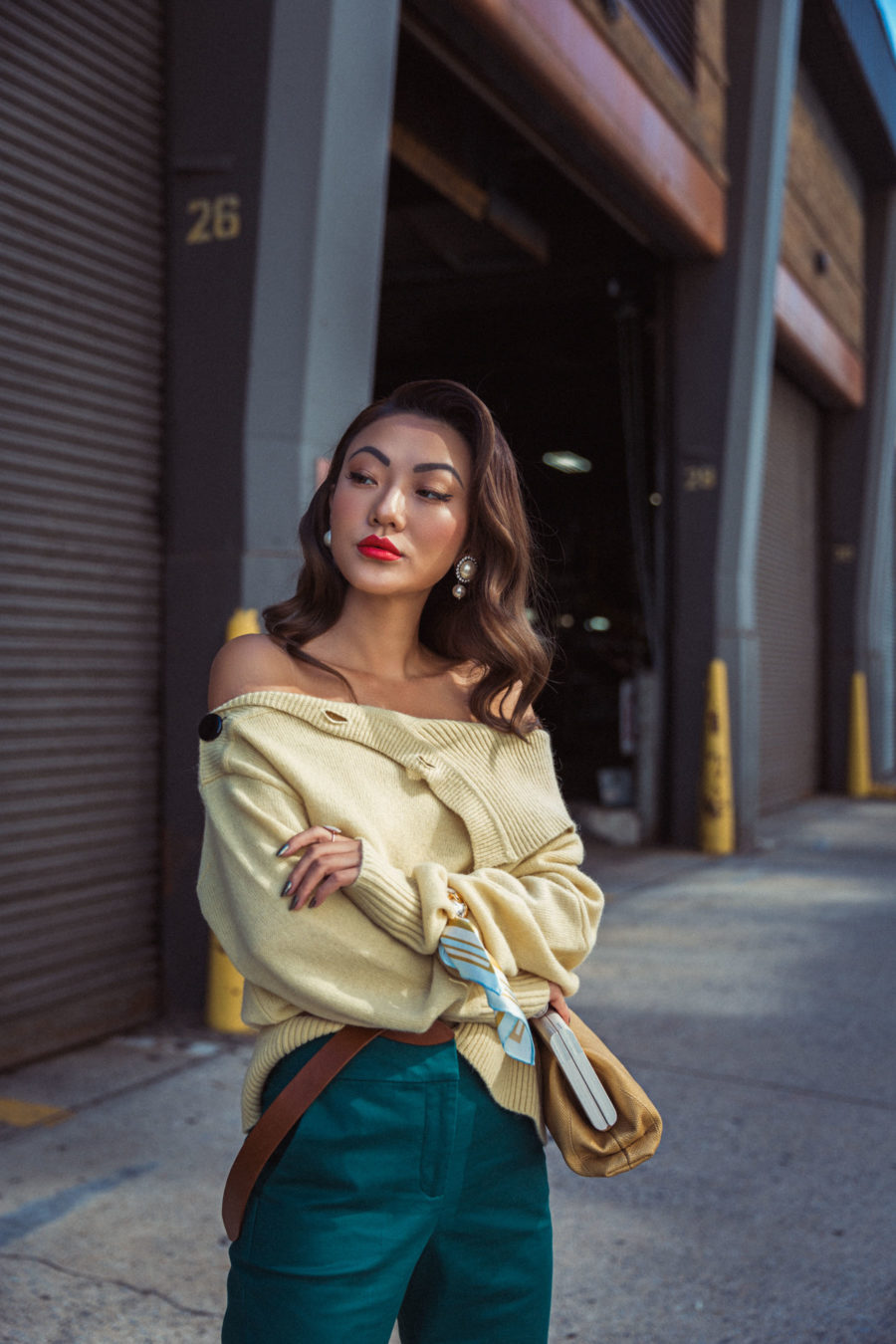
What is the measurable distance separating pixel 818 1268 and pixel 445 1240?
1.75m

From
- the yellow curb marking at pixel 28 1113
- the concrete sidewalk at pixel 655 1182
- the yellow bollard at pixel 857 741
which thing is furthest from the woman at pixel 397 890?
the yellow bollard at pixel 857 741

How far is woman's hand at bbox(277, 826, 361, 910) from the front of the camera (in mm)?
1358

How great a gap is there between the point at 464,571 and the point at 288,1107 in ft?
2.46

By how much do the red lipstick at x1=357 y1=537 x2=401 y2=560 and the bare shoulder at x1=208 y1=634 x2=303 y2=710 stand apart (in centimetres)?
18

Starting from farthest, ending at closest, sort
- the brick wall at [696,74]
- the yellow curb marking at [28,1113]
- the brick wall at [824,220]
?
the brick wall at [824,220]
the brick wall at [696,74]
the yellow curb marking at [28,1113]

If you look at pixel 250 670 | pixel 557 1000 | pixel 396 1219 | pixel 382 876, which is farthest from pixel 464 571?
pixel 396 1219

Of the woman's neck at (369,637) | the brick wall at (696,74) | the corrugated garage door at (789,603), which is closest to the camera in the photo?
the woman's neck at (369,637)

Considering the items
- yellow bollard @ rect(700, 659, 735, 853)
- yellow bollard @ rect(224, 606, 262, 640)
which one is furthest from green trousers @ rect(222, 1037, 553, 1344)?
yellow bollard @ rect(700, 659, 735, 853)

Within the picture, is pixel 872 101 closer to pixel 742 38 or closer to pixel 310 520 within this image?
pixel 742 38

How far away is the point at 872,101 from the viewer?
1378cm

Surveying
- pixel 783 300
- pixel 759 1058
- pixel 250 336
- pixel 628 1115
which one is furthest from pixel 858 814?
pixel 628 1115

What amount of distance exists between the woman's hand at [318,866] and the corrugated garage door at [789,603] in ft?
38.8

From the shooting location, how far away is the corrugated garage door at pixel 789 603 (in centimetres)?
1316

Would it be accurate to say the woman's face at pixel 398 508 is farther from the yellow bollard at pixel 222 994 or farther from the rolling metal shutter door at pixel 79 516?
the yellow bollard at pixel 222 994
